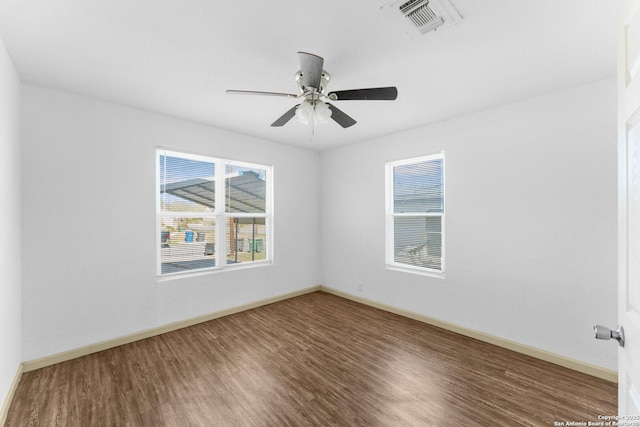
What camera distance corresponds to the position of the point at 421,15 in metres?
1.57

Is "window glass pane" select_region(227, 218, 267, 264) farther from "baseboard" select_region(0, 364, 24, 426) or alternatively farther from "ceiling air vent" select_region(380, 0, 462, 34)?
"ceiling air vent" select_region(380, 0, 462, 34)

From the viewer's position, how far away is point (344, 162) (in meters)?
4.54

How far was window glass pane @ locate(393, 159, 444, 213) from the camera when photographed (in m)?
3.52

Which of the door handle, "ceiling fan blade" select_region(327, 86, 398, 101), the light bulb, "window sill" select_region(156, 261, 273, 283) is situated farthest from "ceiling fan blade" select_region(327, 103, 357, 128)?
"window sill" select_region(156, 261, 273, 283)

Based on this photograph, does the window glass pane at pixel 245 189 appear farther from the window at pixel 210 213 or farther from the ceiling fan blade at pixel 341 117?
the ceiling fan blade at pixel 341 117

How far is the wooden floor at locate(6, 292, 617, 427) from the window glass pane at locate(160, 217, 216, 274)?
2.77 ft

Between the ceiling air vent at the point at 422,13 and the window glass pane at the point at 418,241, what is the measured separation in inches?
93.4

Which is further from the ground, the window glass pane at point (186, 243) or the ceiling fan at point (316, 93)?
the ceiling fan at point (316, 93)

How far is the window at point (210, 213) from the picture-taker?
3.31m

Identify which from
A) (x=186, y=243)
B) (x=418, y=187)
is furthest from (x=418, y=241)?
(x=186, y=243)

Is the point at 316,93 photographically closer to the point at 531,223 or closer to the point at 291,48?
the point at 291,48

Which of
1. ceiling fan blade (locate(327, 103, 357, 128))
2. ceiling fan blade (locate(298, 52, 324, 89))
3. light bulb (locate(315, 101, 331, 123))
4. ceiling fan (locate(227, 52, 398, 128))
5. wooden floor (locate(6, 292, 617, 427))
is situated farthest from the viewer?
ceiling fan blade (locate(327, 103, 357, 128))

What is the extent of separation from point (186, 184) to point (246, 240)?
3.87 ft

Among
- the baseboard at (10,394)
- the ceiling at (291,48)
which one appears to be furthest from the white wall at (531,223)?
the baseboard at (10,394)
